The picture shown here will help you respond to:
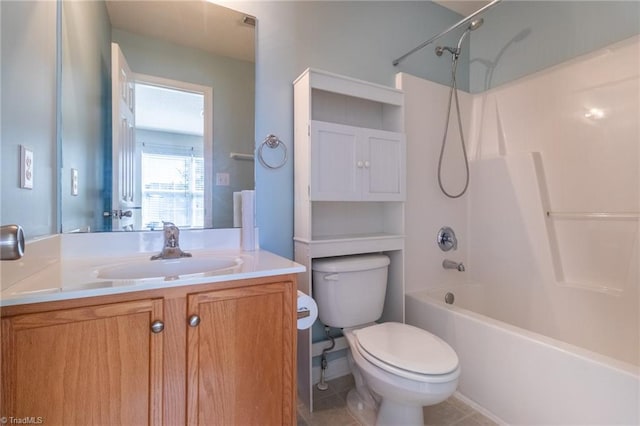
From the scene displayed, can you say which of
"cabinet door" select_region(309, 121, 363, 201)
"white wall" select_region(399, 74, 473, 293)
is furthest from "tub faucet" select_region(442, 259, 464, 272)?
"cabinet door" select_region(309, 121, 363, 201)

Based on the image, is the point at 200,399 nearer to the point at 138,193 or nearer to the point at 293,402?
the point at 293,402

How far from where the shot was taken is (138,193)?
1.29 m

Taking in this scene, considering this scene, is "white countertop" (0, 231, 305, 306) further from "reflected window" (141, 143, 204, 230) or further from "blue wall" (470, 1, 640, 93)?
"blue wall" (470, 1, 640, 93)

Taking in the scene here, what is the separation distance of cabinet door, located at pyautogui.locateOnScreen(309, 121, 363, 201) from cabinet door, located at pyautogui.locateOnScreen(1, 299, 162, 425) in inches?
36.1

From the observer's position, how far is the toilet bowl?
1.06m

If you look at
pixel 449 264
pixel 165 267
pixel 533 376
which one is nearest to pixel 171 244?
pixel 165 267

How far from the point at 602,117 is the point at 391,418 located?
191 centimetres

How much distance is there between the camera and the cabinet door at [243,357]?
862 millimetres

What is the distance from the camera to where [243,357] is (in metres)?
0.92

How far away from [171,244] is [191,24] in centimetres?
103

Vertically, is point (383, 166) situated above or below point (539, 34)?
below

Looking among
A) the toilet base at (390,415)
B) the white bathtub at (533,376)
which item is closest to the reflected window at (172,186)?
the toilet base at (390,415)

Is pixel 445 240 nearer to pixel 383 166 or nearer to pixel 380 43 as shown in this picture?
pixel 383 166

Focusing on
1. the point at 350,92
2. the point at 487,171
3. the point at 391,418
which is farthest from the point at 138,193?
the point at 487,171
